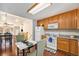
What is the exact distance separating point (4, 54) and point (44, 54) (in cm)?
69

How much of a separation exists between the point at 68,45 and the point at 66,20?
1.40 feet

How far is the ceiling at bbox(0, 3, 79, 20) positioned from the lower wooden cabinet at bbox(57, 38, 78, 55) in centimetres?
50

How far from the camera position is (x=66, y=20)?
1.91m

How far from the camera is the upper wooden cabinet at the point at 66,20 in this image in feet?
6.03

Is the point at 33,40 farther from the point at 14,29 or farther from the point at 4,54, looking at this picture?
the point at 4,54

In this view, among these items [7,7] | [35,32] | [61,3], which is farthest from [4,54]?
[61,3]

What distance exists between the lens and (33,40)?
196cm

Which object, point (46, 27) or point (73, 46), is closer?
point (73, 46)

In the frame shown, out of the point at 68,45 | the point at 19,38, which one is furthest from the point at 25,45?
the point at 68,45

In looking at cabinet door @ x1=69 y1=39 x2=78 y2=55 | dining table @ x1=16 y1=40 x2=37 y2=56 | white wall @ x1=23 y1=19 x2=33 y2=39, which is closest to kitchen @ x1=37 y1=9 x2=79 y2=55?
cabinet door @ x1=69 y1=39 x2=78 y2=55

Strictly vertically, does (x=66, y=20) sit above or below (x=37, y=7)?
below

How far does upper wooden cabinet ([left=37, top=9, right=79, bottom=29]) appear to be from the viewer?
1838 millimetres

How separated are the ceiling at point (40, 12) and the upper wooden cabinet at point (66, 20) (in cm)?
7

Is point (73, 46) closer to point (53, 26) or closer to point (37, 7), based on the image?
point (53, 26)
